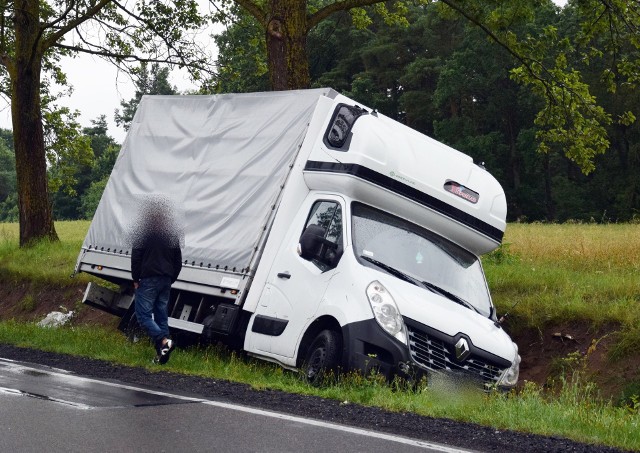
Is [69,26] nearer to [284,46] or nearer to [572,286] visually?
[284,46]

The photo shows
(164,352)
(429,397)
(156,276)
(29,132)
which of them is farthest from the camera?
(29,132)

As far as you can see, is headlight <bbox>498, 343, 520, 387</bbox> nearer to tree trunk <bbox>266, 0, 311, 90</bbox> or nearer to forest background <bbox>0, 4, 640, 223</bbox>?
tree trunk <bbox>266, 0, 311, 90</bbox>

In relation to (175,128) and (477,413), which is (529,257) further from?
(477,413)

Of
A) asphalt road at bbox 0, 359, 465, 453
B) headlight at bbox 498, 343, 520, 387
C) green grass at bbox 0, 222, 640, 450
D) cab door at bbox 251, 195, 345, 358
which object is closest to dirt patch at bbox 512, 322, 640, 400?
green grass at bbox 0, 222, 640, 450

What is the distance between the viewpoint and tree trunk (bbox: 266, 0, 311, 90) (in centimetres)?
1738

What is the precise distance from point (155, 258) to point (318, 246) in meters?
2.07

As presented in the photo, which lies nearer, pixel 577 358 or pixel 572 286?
pixel 577 358

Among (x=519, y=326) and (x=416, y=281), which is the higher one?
(x=519, y=326)

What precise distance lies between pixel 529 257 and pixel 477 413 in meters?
11.9

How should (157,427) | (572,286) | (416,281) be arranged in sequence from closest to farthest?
1. (157,427)
2. (416,281)
3. (572,286)

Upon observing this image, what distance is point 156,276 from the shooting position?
446 inches

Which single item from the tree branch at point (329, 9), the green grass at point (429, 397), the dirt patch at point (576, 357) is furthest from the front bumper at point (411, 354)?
the tree branch at point (329, 9)

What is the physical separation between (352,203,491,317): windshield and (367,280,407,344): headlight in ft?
1.83

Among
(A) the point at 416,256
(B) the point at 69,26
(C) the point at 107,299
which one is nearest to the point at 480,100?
(B) the point at 69,26
